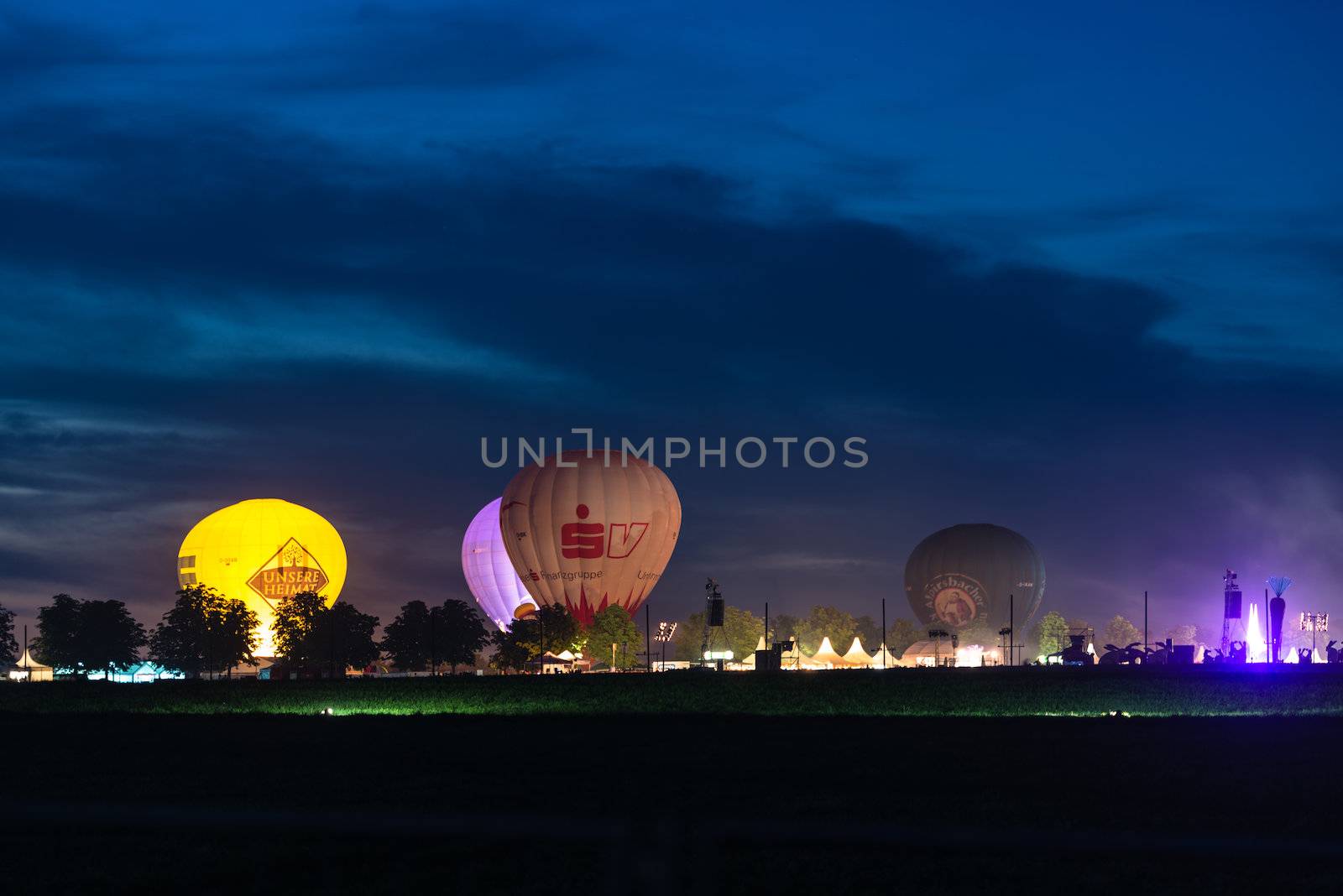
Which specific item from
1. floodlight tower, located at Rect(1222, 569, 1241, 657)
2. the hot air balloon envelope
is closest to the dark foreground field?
floodlight tower, located at Rect(1222, 569, 1241, 657)

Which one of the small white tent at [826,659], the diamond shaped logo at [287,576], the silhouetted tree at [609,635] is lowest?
the small white tent at [826,659]

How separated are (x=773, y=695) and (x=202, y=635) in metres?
106

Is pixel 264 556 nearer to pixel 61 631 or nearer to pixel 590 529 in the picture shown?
pixel 61 631

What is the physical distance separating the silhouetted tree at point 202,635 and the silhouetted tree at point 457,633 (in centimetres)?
2244

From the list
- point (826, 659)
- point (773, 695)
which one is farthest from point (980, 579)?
point (773, 695)

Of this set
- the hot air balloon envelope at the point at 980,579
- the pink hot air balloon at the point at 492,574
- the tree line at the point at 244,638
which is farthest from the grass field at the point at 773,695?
the hot air balloon envelope at the point at 980,579

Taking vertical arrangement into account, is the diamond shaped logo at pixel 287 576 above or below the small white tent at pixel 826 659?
above

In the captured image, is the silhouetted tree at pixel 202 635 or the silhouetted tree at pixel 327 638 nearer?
the silhouetted tree at pixel 327 638

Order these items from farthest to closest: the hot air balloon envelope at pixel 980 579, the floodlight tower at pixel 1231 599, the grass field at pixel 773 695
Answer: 1. the hot air balloon envelope at pixel 980 579
2. the floodlight tower at pixel 1231 599
3. the grass field at pixel 773 695

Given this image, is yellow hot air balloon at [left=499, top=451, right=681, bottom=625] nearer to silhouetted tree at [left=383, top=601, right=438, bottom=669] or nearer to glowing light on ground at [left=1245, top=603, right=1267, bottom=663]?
silhouetted tree at [left=383, top=601, right=438, bottom=669]

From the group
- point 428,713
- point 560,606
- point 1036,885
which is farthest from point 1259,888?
point 560,606

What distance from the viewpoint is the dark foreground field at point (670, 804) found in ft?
24.8

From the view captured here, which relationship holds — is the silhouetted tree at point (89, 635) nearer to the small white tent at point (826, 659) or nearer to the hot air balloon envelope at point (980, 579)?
the small white tent at point (826, 659)

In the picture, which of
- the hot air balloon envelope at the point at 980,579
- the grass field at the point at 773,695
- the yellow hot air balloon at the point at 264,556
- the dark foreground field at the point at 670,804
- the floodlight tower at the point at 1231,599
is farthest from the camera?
the hot air balloon envelope at the point at 980,579
